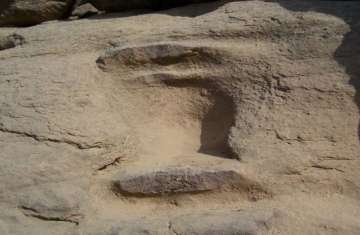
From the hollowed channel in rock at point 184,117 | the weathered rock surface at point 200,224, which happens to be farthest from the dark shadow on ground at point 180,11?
the weathered rock surface at point 200,224

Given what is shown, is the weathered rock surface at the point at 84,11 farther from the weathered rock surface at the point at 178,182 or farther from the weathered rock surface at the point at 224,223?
the weathered rock surface at the point at 224,223

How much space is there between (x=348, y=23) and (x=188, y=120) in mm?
905

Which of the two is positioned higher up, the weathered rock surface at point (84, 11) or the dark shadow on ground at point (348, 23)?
the dark shadow on ground at point (348, 23)

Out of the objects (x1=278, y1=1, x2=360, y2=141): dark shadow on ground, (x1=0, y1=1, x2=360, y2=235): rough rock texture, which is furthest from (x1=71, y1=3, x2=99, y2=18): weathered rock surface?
(x1=278, y1=1, x2=360, y2=141): dark shadow on ground

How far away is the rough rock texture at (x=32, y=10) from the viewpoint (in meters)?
3.73

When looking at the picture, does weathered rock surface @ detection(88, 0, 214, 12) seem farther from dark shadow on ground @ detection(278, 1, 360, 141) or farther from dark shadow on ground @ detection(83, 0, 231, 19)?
dark shadow on ground @ detection(278, 1, 360, 141)

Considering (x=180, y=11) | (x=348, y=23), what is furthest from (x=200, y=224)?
(x=180, y=11)

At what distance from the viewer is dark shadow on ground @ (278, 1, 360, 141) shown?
272cm

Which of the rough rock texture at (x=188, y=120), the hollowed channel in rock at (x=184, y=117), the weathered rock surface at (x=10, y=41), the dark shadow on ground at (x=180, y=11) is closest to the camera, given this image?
the rough rock texture at (x=188, y=120)

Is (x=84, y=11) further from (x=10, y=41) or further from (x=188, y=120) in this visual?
(x=188, y=120)

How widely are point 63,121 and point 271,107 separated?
3.09 ft

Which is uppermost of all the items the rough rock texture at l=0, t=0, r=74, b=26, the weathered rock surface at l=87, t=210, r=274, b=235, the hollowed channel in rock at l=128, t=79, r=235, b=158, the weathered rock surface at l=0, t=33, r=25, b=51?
the rough rock texture at l=0, t=0, r=74, b=26

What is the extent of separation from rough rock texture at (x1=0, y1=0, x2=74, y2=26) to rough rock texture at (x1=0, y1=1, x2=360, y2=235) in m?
0.37

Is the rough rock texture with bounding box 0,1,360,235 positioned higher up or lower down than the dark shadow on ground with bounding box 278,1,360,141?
lower down
